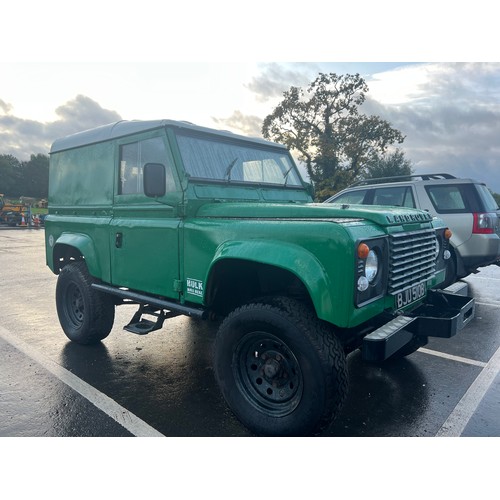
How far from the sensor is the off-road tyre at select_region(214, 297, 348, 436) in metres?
2.58

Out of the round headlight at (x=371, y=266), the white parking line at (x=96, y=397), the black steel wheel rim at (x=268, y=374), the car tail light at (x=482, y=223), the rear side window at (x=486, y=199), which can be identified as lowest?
the white parking line at (x=96, y=397)

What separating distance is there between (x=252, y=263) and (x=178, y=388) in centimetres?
150

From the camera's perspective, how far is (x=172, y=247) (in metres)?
3.54

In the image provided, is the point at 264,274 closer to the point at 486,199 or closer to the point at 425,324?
the point at 425,324

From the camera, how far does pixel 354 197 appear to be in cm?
790

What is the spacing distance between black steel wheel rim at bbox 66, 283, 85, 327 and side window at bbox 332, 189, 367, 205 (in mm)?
5185

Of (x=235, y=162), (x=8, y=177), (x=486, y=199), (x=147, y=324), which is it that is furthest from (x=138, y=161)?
(x=8, y=177)

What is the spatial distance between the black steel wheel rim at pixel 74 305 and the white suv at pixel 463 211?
4.15 m

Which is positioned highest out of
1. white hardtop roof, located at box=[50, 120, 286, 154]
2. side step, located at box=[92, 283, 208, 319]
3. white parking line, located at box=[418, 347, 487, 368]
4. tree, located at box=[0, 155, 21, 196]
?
tree, located at box=[0, 155, 21, 196]

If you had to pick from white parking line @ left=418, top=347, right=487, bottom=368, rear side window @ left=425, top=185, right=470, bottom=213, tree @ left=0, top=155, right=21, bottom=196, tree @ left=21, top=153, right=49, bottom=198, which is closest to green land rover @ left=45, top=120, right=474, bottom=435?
white parking line @ left=418, top=347, right=487, bottom=368

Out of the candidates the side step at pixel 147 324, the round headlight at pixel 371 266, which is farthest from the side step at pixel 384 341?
the side step at pixel 147 324

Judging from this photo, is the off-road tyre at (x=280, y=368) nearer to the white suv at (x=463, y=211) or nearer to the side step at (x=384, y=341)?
the side step at (x=384, y=341)

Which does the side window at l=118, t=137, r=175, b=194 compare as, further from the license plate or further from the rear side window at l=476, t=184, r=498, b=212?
the rear side window at l=476, t=184, r=498, b=212

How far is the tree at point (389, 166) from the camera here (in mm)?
30561
